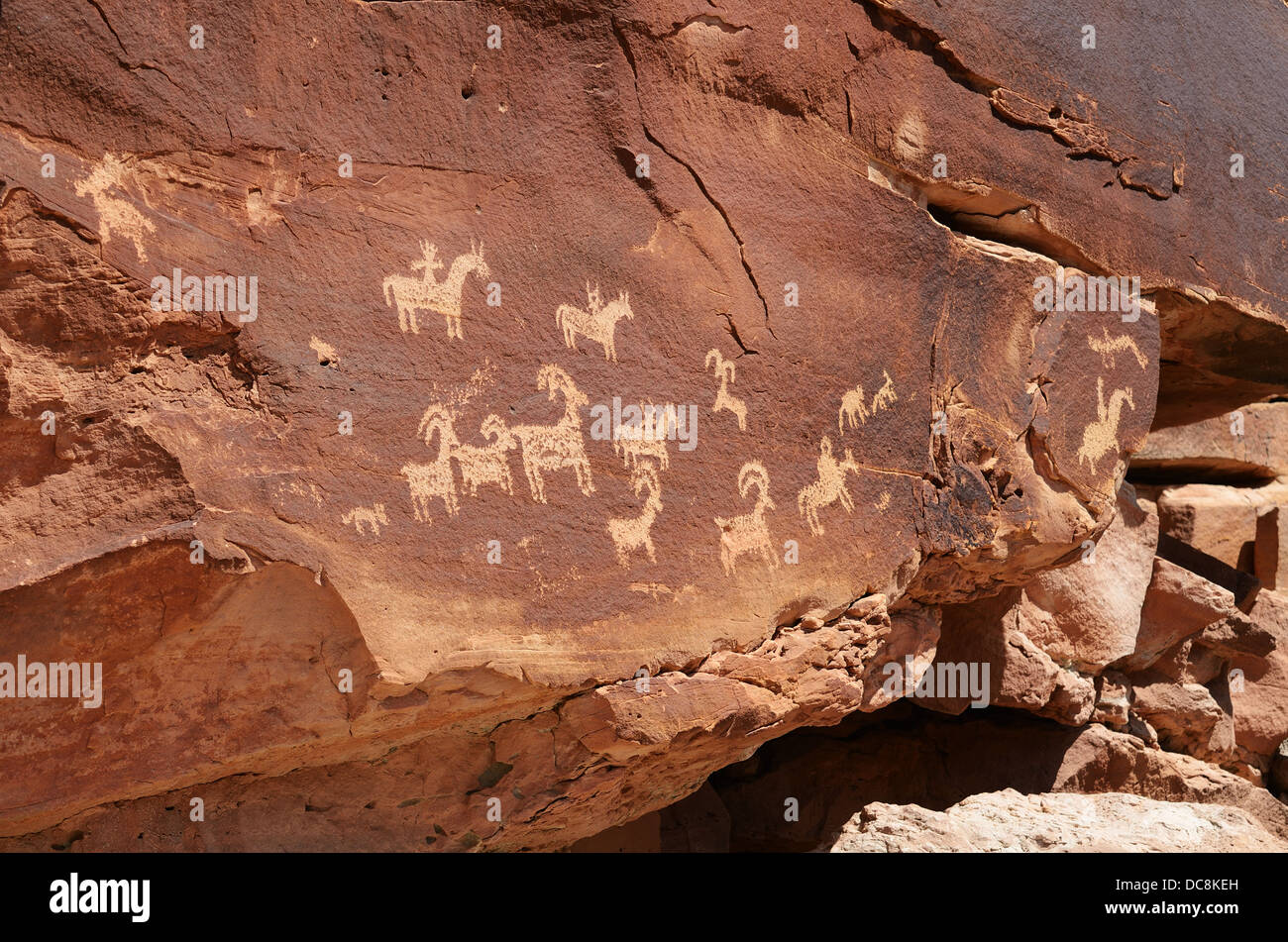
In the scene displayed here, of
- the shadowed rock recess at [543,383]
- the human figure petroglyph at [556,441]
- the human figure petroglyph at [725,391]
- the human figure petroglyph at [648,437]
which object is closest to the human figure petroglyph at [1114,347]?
the shadowed rock recess at [543,383]

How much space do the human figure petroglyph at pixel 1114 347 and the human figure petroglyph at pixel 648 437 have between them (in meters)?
1.13

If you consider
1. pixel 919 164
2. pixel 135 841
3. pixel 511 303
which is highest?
pixel 919 164

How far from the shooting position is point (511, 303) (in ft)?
6.12

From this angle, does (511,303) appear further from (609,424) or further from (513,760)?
(513,760)

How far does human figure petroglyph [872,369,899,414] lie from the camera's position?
221 centimetres

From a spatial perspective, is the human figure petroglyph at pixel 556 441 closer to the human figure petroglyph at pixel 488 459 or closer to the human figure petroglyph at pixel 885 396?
the human figure petroglyph at pixel 488 459

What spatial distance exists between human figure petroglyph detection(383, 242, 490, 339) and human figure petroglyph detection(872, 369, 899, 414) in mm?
825

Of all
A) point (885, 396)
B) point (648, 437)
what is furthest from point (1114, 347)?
point (648, 437)

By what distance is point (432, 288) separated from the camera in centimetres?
181

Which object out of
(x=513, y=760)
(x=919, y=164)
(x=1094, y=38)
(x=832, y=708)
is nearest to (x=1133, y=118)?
(x=1094, y=38)

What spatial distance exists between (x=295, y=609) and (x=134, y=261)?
0.56 m

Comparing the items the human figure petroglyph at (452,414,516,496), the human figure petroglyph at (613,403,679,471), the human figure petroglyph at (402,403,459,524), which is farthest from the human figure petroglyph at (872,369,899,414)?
the human figure petroglyph at (402,403,459,524)

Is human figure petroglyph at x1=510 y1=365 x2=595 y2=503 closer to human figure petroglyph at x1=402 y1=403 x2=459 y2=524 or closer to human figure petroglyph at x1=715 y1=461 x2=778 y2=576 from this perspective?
human figure petroglyph at x1=402 y1=403 x2=459 y2=524

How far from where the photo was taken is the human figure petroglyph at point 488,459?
5.86ft
